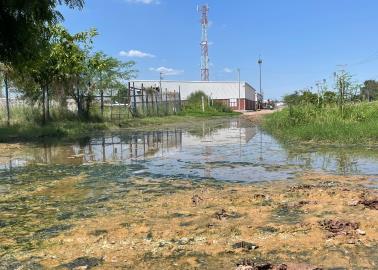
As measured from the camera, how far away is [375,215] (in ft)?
21.9

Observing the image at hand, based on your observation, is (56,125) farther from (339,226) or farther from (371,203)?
(339,226)

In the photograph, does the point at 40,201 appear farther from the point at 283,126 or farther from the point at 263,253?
the point at 283,126

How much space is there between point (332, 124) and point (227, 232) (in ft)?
48.0

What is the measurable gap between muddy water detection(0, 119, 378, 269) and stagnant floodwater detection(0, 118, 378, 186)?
4 cm

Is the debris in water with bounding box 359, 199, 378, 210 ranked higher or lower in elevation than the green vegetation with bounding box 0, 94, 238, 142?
lower

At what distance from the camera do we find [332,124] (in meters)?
19.9

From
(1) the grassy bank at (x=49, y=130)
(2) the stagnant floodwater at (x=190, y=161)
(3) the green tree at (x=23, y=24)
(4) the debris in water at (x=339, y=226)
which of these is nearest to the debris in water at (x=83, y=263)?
(4) the debris in water at (x=339, y=226)

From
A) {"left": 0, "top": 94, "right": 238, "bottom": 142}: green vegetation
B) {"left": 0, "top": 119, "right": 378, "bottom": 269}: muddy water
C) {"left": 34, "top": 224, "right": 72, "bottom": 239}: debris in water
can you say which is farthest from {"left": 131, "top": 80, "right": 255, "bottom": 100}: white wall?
{"left": 34, "top": 224, "right": 72, "bottom": 239}: debris in water

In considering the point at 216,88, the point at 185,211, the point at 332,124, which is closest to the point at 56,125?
the point at 332,124

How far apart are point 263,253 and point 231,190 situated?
143 inches

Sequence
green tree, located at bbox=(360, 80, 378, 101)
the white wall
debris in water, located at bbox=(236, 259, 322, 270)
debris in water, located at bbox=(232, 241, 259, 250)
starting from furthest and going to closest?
the white wall < green tree, located at bbox=(360, 80, 378, 101) < debris in water, located at bbox=(232, 241, 259, 250) < debris in water, located at bbox=(236, 259, 322, 270)

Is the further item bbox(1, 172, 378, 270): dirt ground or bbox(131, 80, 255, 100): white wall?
bbox(131, 80, 255, 100): white wall

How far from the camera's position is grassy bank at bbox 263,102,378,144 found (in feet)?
56.3

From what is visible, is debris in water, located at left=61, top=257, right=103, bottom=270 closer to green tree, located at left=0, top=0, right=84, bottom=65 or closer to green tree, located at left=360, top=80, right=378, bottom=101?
green tree, located at left=0, top=0, right=84, bottom=65
